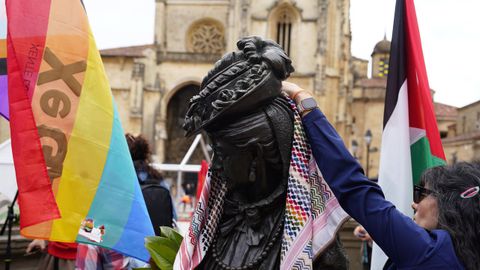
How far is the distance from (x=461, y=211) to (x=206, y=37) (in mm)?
42249

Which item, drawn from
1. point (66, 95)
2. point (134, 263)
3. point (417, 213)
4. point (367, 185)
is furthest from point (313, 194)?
point (134, 263)

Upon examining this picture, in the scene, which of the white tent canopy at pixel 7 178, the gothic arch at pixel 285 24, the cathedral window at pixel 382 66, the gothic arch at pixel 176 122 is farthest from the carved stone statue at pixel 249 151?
the cathedral window at pixel 382 66

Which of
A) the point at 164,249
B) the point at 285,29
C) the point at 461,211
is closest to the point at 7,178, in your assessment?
the point at 164,249

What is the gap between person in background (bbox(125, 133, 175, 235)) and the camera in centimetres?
449

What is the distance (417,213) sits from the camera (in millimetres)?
2031

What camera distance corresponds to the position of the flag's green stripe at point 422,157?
3.51 m

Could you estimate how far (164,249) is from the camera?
253 centimetres

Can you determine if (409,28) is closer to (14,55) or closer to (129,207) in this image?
(129,207)

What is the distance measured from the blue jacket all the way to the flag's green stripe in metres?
1.53

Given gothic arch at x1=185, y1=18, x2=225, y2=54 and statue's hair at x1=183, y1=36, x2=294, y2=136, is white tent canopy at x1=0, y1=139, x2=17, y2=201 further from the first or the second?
gothic arch at x1=185, y1=18, x2=225, y2=54

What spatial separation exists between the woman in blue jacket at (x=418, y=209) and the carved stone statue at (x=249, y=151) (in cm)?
14

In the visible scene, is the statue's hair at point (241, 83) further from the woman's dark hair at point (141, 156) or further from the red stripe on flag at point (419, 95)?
the woman's dark hair at point (141, 156)

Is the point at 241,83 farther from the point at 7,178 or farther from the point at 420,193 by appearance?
the point at 7,178

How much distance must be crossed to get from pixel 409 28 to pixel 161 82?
1452 inches
